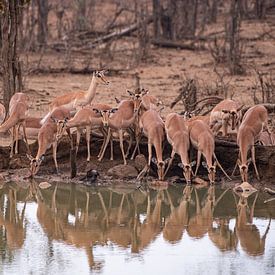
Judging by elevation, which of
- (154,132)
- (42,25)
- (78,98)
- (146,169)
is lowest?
(146,169)

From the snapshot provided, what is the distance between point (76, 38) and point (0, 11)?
339 inches

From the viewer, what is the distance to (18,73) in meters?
12.7

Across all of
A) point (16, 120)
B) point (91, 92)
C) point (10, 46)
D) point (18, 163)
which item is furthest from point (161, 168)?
point (10, 46)

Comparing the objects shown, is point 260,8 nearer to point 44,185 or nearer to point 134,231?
point 44,185

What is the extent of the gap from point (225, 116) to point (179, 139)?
3.10ft

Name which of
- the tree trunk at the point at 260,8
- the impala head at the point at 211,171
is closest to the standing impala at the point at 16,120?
the impala head at the point at 211,171

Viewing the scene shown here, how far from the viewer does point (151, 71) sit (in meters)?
17.8

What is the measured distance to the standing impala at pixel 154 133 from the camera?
419 inches

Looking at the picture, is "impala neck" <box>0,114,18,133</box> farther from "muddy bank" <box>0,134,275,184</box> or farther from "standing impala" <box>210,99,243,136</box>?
"standing impala" <box>210,99,243,136</box>

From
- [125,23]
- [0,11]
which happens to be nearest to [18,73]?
[0,11]

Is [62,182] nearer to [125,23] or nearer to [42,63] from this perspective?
[42,63]

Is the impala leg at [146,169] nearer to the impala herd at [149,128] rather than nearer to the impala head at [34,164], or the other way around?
the impala herd at [149,128]

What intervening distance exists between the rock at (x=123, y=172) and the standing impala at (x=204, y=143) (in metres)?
0.76

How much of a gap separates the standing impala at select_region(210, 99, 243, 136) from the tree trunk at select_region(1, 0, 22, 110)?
2832 mm
